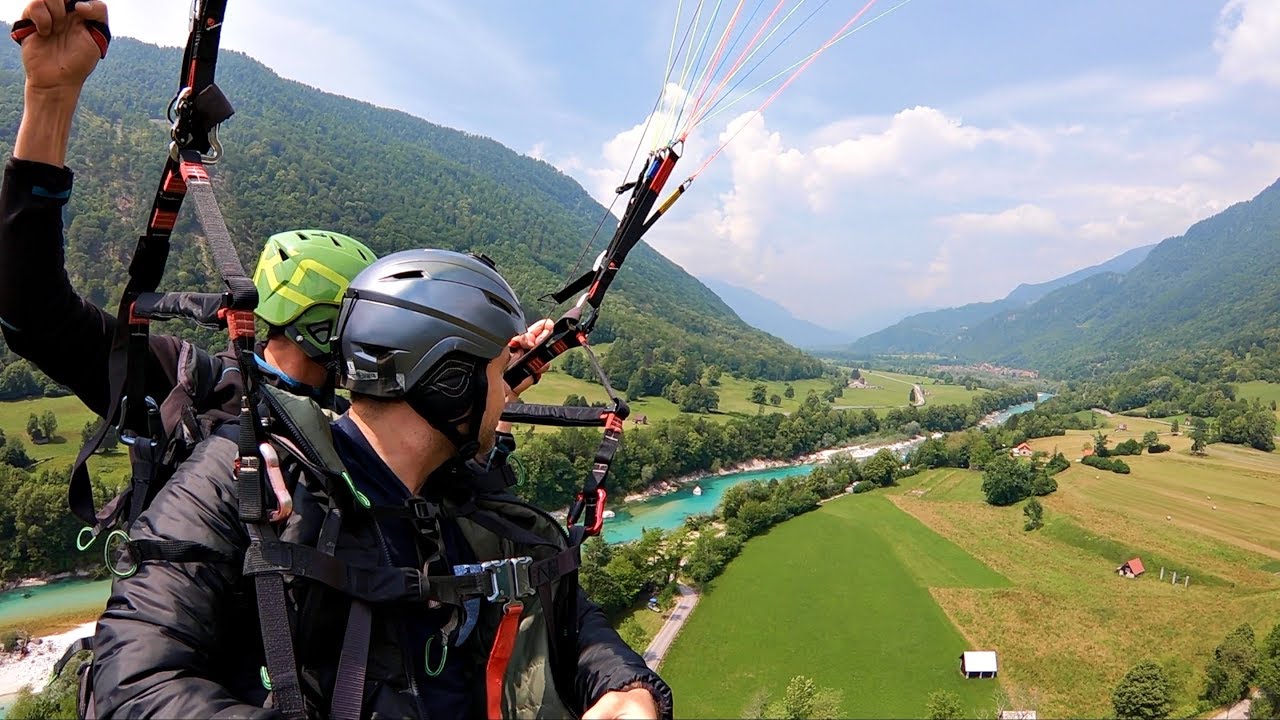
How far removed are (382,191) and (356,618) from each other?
194 metres

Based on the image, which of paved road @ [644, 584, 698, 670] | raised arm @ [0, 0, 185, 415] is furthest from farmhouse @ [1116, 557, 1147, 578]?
raised arm @ [0, 0, 185, 415]

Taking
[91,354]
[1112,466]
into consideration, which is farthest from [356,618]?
[1112,466]

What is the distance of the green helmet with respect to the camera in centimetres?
310

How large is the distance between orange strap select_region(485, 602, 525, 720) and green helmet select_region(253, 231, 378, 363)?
1.72 m

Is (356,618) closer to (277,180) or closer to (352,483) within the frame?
(352,483)

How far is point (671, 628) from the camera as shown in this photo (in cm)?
3291

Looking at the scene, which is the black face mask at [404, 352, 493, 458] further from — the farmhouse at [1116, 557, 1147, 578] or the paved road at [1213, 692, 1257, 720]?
the farmhouse at [1116, 557, 1147, 578]

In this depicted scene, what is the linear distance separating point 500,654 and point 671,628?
33477 mm

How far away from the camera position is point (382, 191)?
177 m

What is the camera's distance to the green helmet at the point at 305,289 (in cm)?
310

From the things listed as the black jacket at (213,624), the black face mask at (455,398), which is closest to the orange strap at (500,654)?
the black jacket at (213,624)

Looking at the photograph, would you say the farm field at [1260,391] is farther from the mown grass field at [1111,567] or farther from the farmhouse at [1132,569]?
the farmhouse at [1132,569]

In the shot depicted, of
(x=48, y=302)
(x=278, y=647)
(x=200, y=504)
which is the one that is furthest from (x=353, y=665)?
(x=48, y=302)

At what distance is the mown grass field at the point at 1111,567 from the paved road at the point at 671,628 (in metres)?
11.8
